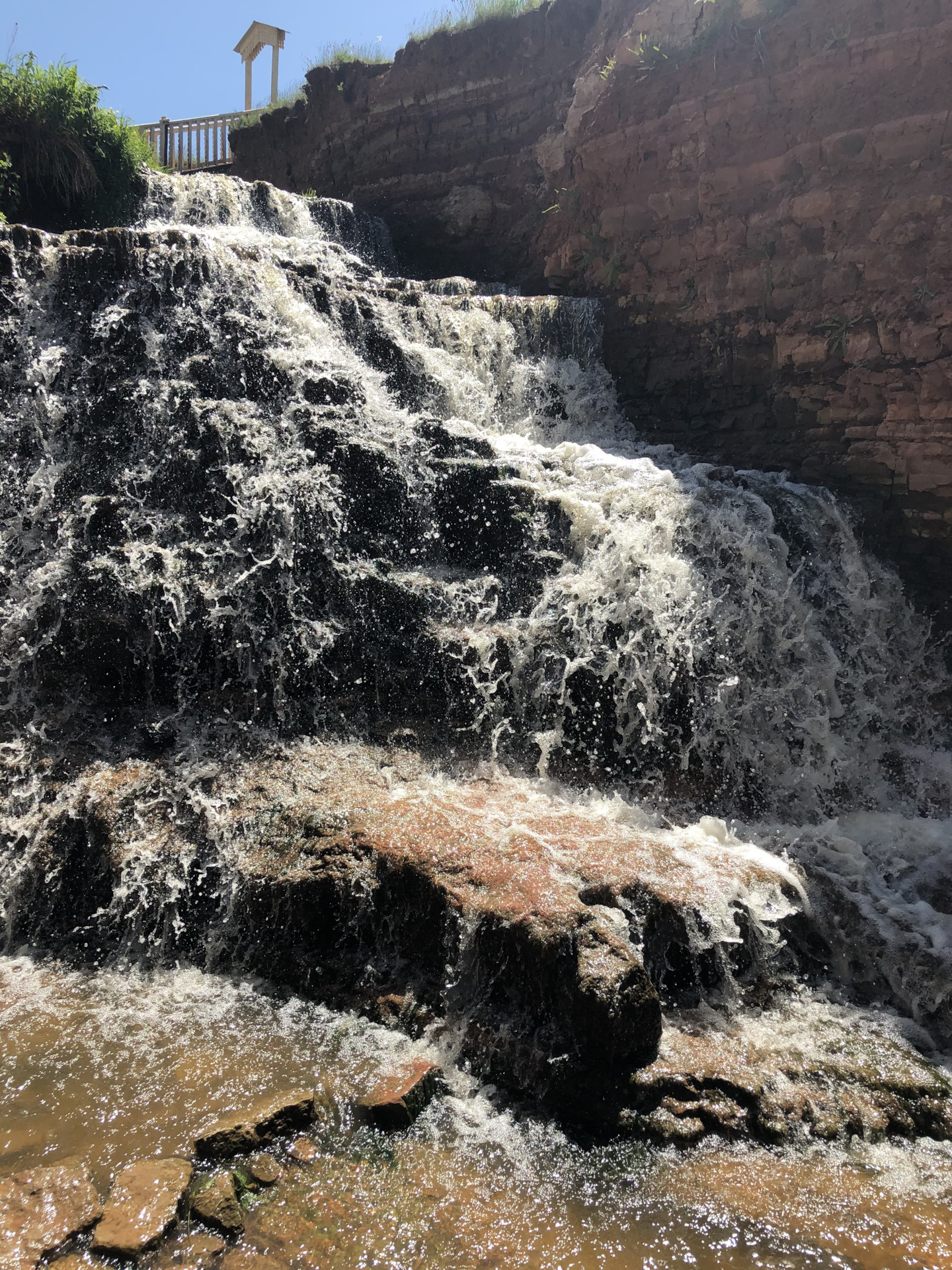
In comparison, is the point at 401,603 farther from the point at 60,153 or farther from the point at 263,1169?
the point at 60,153

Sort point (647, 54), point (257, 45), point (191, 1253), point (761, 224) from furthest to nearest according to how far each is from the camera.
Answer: point (257, 45), point (647, 54), point (761, 224), point (191, 1253)

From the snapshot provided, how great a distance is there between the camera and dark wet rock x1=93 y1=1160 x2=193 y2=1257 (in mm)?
2324

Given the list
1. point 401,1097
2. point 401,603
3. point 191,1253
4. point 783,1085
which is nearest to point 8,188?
point 401,603

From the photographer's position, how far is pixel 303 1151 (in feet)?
8.86

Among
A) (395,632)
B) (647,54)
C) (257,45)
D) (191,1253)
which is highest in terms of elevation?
(257,45)

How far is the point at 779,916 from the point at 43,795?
3.49 m

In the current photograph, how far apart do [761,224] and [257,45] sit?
10.9 meters

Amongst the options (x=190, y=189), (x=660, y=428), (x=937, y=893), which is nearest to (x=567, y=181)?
(x=660, y=428)

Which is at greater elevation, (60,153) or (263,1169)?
(60,153)

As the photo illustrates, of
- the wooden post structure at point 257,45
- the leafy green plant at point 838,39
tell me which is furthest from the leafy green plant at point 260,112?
the leafy green plant at point 838,39

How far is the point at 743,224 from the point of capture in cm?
745

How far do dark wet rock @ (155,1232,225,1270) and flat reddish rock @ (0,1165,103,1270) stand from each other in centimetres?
23

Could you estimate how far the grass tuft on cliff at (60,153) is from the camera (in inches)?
325

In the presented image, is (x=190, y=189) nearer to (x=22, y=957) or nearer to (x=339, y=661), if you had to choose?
(x=339, y=661)
